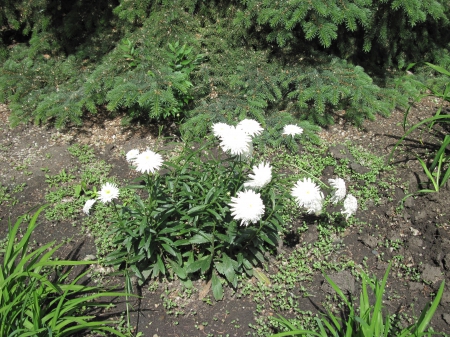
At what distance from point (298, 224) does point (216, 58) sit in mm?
2012

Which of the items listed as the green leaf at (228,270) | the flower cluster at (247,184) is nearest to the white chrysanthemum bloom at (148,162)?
the flower cluster at (247,184)

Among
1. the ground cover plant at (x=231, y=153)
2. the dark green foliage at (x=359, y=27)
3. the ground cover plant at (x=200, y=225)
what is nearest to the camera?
the ground cover plant at (x=200, y=225)

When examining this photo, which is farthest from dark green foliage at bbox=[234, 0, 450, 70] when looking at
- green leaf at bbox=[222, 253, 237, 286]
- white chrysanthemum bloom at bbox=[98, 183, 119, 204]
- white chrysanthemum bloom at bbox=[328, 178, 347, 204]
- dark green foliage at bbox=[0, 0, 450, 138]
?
white chrysanthemum bloom at bbox=[98, 183, 119, 204]

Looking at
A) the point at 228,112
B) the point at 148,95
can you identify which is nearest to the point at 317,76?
the point at 228,112

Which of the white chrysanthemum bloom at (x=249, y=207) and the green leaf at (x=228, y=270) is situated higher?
the white chrysanthemum bloom at (x=249, y=207)

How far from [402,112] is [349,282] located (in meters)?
2.42

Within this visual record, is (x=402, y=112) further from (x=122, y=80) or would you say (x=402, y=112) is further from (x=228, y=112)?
(x=122, y=80)

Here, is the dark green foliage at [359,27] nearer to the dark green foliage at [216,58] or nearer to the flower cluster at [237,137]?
the dark green foliage at [216,58]

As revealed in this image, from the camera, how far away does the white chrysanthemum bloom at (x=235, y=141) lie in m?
2.27

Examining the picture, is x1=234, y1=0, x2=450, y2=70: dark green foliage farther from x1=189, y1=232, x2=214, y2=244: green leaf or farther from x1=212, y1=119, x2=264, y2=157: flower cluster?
x1=189, y1=232, x2=214, y2=244: green leaf

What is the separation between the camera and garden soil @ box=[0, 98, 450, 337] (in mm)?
2740

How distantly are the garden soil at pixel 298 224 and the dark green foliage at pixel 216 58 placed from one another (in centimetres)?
27

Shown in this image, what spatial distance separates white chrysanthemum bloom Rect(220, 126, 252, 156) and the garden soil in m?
1.15

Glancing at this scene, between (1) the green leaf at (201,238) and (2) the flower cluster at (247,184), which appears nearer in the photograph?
(2) the flower cluster at (247,184)
